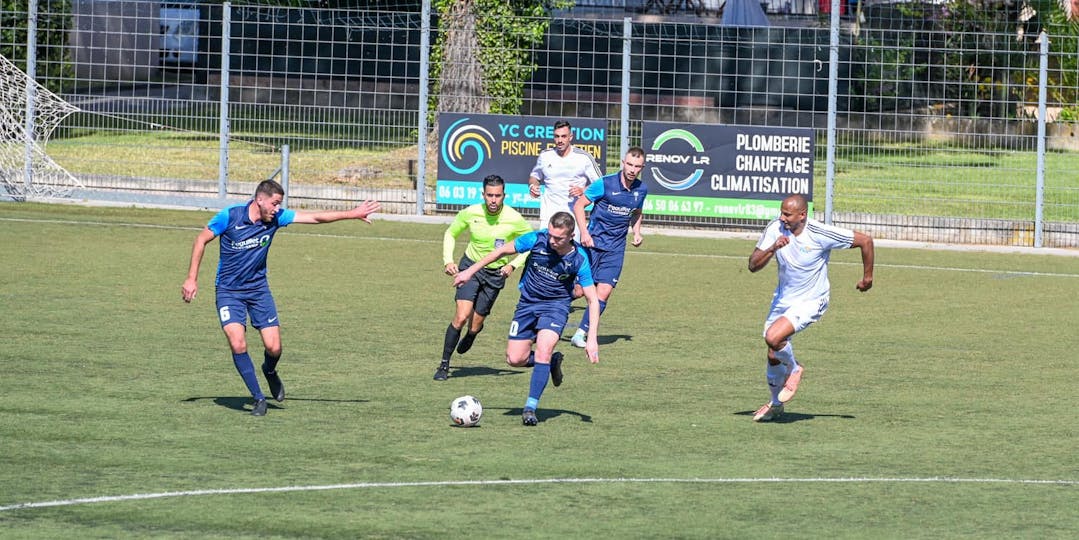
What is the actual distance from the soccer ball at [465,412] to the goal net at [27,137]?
1626 cm

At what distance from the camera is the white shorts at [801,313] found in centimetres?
1180

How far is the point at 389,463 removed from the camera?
9.79m

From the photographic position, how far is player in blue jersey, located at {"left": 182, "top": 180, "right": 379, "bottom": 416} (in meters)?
11.5

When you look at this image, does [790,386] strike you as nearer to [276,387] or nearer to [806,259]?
[806,259]

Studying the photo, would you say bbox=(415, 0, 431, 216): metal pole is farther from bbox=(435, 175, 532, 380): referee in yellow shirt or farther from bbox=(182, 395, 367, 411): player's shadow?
bbox=(182, 395, 367, 411): player's shadow

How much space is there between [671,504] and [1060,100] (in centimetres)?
2343

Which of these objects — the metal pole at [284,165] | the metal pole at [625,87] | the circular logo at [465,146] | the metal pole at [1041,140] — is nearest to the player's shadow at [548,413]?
the metal pole at [625,87]

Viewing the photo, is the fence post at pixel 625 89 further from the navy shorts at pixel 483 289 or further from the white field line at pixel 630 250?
the navy shorts at pixel 483 289

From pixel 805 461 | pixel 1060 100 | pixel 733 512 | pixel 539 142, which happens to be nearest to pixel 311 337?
pixel 805 461

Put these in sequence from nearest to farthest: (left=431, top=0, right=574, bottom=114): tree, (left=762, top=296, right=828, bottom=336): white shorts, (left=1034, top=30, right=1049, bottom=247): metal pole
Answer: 1. (left=762, top=296, right=828, bottom=336): white shorts
2. (left=1034, top=30, right=1049, bottom=247): metal pole
3. (left=431, top=0, right=574, bottom=114): tree

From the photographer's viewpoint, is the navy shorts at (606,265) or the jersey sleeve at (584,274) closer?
the jersey sleeve at (584,274)

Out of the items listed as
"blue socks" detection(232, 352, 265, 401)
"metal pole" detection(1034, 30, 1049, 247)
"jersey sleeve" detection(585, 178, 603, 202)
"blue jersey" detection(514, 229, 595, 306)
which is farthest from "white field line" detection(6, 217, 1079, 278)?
"blue socks" detection(232, 352, 265, 401)

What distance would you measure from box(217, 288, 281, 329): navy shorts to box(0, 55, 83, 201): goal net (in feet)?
48.6

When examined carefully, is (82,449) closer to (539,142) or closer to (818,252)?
(818,252)
